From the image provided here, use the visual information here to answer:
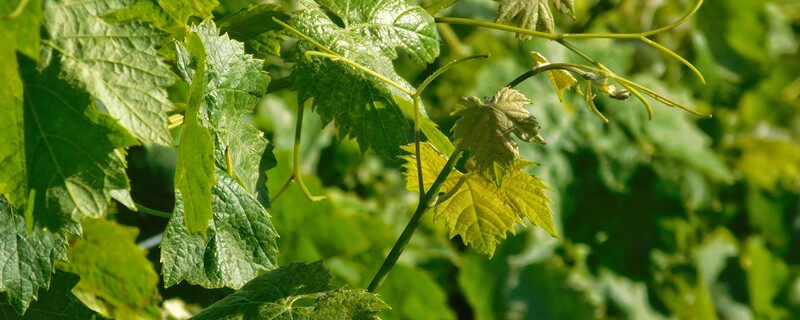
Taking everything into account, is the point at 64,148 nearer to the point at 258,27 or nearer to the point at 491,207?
the point at 258,27

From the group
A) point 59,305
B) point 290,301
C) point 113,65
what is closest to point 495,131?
point 290,301

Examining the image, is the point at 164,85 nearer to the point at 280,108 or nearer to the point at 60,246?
the point at 60,246

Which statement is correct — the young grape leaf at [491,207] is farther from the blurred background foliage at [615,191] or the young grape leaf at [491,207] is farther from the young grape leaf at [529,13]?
the blurred background foliage at [615,191]

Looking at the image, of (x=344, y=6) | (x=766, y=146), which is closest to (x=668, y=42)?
(x=766, y=146)

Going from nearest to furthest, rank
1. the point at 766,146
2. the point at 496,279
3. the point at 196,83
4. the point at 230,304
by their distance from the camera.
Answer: the point at 196,83
the point at 230,304
the point at 496,279
the point at 766,146

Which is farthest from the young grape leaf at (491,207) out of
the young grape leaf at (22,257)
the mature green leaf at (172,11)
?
the young grape leaf at (22,257)

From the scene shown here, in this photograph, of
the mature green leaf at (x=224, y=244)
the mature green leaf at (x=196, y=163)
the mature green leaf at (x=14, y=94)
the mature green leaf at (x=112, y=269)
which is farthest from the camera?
the mature green leaf at (x=112, y=269)
